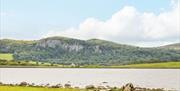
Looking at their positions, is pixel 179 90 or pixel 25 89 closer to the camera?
pixel 25 89

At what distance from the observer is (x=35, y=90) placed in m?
55.4

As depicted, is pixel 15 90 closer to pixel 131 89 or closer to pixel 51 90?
pixel 51 90

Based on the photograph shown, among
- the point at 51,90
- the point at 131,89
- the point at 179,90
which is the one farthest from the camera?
the point at 179,90

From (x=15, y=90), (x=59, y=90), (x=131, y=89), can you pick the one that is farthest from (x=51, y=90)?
(x=131, y=89)

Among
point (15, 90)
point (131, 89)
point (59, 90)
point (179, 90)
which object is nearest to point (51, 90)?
point (59, 90)

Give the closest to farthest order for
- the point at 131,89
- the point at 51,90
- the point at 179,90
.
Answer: the point at 131,89 < the point at 51,90 < the point at 179,90

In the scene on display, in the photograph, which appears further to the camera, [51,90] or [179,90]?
[179,90]

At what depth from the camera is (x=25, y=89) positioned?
2202 inches

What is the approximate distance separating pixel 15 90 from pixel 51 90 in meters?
5.49

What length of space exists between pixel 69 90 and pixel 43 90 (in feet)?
14.3

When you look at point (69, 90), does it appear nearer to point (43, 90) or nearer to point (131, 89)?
point (43, 90)

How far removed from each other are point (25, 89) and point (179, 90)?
39911 mm

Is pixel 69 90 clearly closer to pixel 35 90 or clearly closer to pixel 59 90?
pixel 59 90

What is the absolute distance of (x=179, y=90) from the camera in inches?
3369
